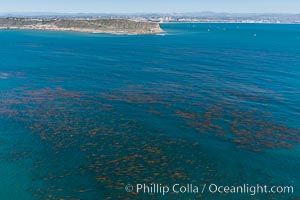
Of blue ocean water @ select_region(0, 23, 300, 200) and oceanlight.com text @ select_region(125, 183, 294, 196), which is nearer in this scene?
oceanlight.com text @ select_region(125, 183, 294, 196)

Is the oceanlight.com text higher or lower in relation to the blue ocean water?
lower

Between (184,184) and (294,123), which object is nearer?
(184,184)

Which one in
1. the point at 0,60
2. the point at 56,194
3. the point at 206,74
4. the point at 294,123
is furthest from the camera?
the point at 0,60

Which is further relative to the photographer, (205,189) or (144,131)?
(144,131)

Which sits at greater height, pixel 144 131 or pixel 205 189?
pixel 144 131

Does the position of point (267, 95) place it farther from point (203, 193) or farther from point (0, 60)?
point (0, 60)

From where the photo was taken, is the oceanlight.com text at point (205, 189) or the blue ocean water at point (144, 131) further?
the blue ocean water at point (144, 131)

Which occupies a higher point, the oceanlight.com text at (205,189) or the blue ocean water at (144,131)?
the blue ocean water at (144,131)

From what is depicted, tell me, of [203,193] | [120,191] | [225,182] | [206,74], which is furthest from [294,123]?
[206,74]
